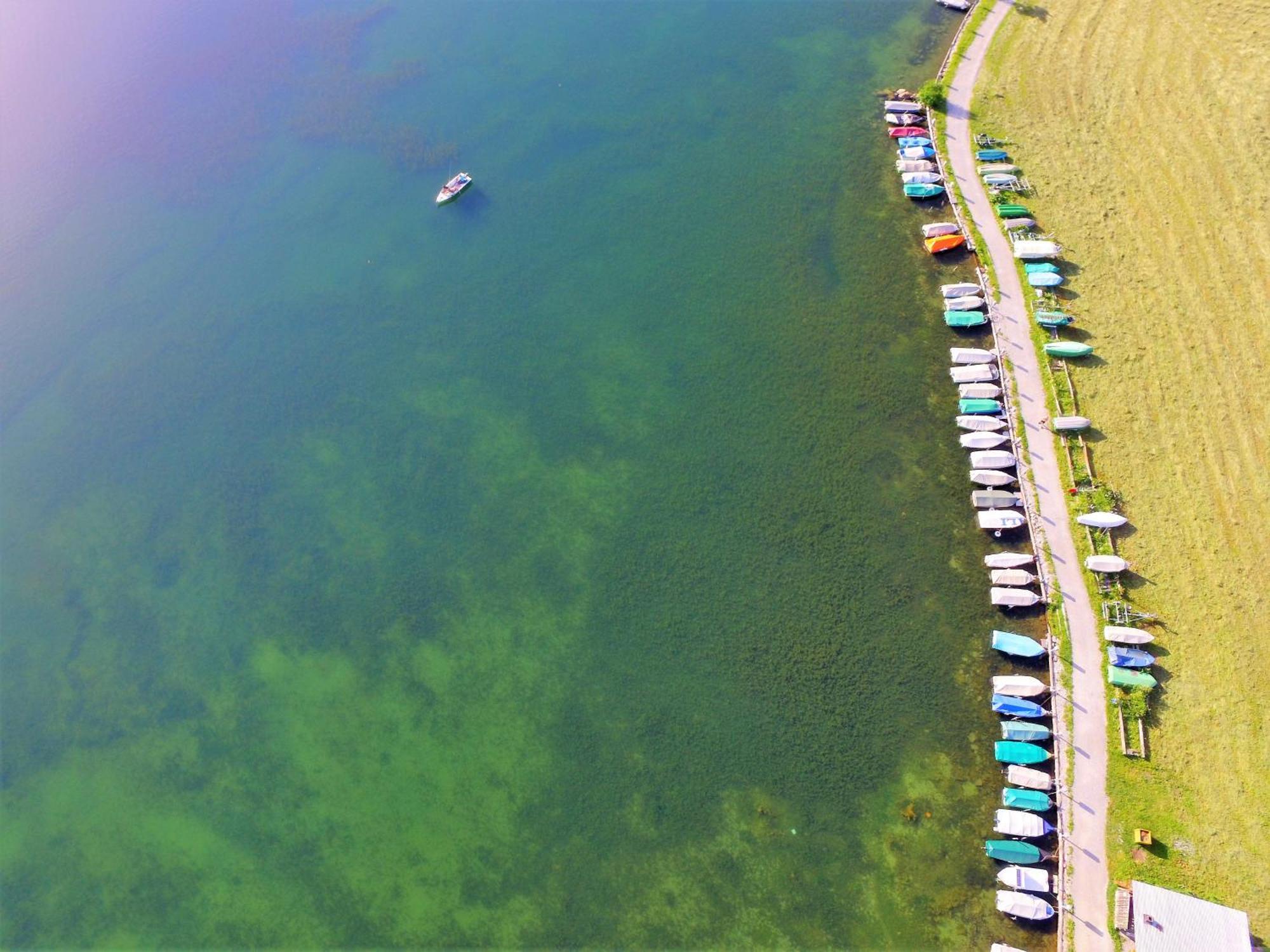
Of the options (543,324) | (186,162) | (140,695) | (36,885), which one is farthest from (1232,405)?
(186,162)

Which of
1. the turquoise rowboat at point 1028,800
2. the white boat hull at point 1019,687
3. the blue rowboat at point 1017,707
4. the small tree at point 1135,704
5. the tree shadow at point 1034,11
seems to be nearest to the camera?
the turquoise rowboat at point 1028,800

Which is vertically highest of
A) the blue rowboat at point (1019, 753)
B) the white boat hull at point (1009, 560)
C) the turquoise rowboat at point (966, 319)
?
the turquoise rowboat at point (966, 319)

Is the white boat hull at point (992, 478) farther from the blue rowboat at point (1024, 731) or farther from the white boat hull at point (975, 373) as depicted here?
the blue rowboat at point (1024, 731)

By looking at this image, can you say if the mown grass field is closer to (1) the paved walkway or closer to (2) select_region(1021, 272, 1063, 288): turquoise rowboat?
(1) the paved walkway

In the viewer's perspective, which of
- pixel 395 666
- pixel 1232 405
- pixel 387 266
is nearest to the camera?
pixel 395 666

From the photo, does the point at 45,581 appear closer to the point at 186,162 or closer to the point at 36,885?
the point at 36,885

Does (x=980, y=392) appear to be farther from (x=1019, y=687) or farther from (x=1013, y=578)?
(x=1019, y=687)

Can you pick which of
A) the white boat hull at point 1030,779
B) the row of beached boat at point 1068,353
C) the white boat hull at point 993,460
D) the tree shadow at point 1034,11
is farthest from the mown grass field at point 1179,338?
the white boat hull at point 993,460
